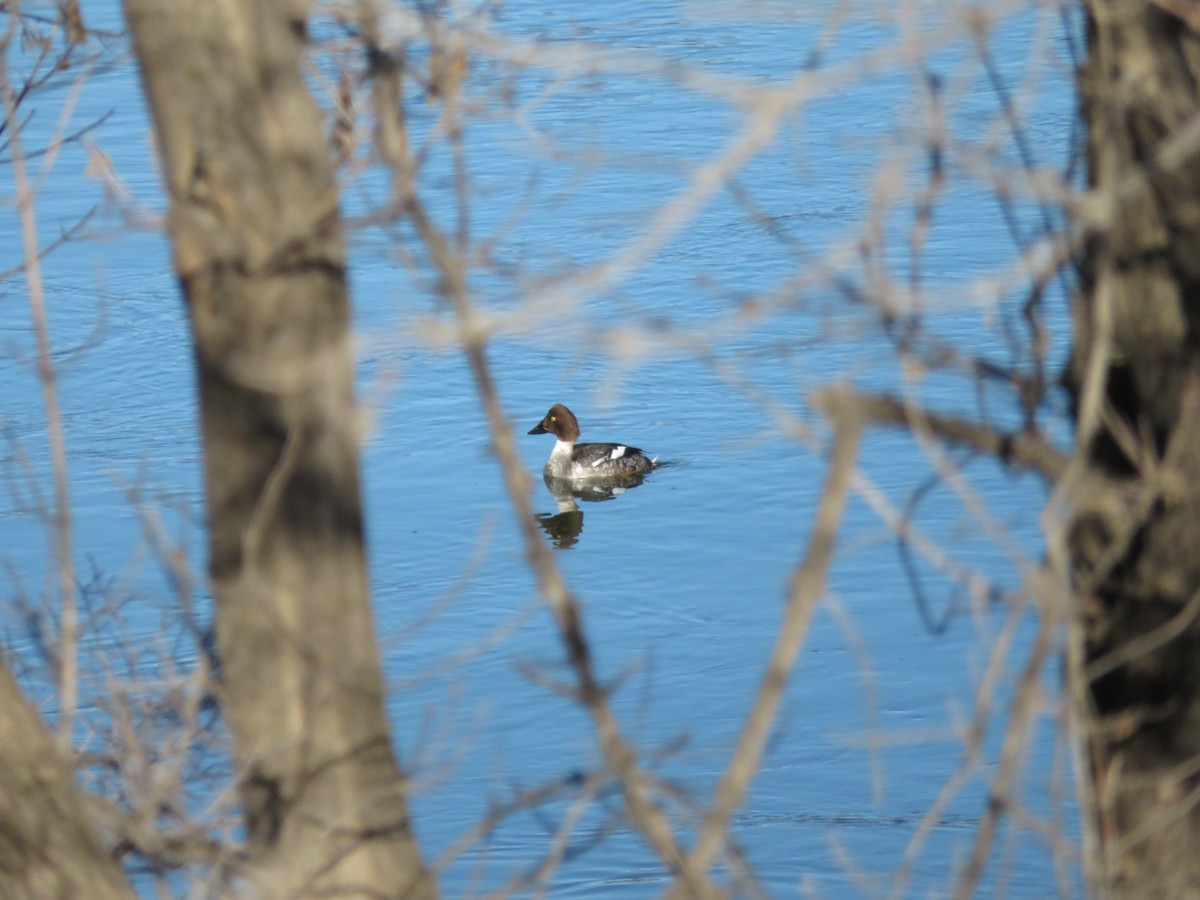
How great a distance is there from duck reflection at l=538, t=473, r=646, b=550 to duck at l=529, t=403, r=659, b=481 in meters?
0.05

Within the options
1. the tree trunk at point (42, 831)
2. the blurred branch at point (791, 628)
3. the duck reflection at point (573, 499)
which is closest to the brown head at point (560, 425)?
the duck reflection at point (573, 499)

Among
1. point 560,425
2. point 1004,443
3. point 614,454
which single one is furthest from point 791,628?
point 560,425

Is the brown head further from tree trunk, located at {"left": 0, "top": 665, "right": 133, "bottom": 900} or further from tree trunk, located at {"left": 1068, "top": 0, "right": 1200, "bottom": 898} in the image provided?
tree trunk, located at {"left": 0, "top": 665, "right": 133, "bottom": 900}

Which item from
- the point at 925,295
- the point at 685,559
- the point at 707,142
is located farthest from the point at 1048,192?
the point at 707,142

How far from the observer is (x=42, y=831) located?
350 cm

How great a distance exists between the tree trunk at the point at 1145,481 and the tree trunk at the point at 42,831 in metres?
1.80

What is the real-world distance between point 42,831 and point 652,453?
9.33 m

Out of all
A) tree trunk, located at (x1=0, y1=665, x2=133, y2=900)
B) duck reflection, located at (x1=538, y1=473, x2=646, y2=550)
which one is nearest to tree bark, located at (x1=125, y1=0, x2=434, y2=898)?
tree trunk, located at (x1=0, y1=665, x2=133, y2=900)

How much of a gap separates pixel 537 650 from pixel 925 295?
7.23 meters

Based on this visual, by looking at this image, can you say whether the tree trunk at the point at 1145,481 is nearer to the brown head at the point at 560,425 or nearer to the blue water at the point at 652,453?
the blue water at the point at 652,453

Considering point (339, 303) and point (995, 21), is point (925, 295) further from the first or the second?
point (339, 303)

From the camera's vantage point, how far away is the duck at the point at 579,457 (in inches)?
491

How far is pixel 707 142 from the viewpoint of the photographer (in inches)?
698

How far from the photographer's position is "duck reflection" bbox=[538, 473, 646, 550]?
12.2m
